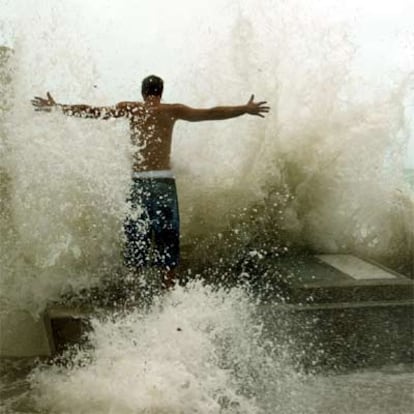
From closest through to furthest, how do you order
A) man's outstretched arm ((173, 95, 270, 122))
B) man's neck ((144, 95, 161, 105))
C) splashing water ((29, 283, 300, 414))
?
splashing water ((29, 283, 300, 414)) < man's outstretched arm ((173, 95, 270, 122)) < man's neck ((144, 95, 161, 105))

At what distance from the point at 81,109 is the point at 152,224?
2.96 ft

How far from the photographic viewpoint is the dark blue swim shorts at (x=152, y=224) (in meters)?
3.67

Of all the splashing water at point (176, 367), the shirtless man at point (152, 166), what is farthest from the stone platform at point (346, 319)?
the shirtless man at point (152, 166)

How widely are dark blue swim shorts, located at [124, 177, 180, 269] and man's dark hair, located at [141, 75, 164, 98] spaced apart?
1.89 feet

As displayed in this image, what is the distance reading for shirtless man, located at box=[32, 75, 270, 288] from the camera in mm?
3668

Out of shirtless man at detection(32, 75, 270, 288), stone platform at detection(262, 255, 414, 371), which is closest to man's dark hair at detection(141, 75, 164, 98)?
shirtless man at detection(32, 75, 270, 288)

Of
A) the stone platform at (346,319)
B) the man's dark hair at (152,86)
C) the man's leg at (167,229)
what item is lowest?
the stone platform at (346,319)

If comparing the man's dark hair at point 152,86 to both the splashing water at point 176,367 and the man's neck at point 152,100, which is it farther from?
the splashing water at point 176,367

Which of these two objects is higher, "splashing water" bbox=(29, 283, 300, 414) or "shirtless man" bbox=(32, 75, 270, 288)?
"shirtless man" bbox=(32, 75, 270, 288)

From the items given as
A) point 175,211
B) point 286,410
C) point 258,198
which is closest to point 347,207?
point 258,198

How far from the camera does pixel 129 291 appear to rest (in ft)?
12.7

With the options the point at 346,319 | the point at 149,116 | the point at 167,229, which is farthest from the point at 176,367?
the point at 149,116

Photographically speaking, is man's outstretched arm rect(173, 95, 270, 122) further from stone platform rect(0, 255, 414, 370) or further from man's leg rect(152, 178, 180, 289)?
stone platform rect(0, 255, 414, 370)

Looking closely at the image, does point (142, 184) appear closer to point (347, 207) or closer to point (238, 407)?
point (238, 407)
